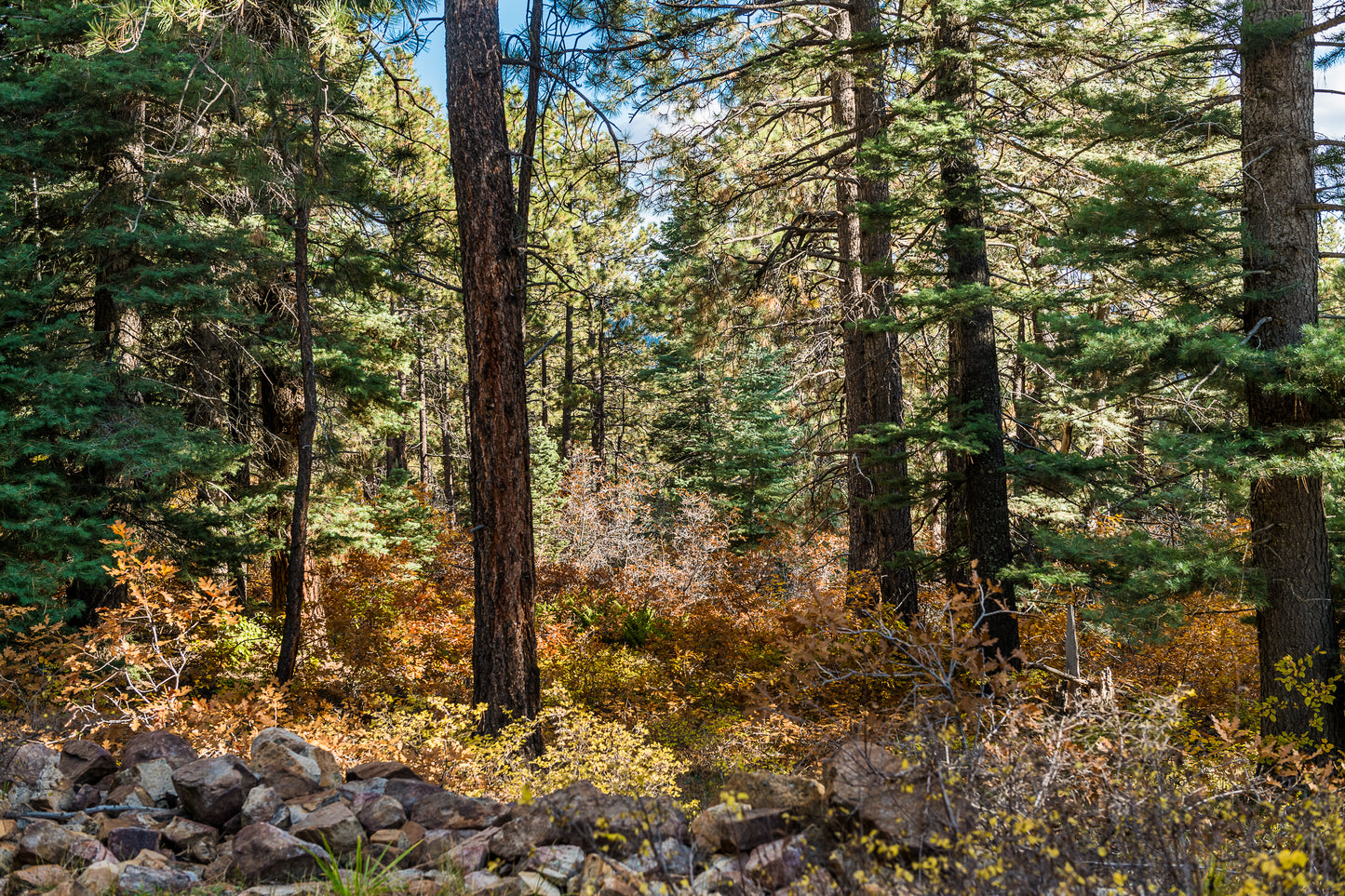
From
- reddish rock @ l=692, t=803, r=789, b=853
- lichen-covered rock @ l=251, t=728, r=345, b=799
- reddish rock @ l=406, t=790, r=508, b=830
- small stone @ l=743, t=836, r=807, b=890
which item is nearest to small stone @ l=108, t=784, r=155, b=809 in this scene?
lichen-covered rock @ l=251, t=728, r=345, b=799

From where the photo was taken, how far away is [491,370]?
594 cm

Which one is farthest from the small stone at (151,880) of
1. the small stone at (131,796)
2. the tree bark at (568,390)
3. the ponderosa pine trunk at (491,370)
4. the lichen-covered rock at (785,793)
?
the tree bark at (568,390)

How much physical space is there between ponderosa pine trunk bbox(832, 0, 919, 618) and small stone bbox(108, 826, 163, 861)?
5.82m

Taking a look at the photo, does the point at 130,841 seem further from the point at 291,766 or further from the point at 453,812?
the point at 453,812

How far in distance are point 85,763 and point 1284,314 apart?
7978mm

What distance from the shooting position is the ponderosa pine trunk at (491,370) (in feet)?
19.5

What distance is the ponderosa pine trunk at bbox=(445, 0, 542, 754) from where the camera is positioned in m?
5.93

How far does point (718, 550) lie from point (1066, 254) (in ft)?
30.9

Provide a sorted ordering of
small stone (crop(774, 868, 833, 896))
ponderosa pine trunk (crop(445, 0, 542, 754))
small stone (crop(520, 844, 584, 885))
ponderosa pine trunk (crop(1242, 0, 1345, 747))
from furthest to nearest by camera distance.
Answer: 1. ponderosa pine trunk (crop(445, 0, 542, 754))
2. ponderosa pine trunk (crop(1242, 0, 1345, 747))
3. small stone (crop(520, 844, 584, 885))
4. small stone (crop(774, 868, 833, 896))

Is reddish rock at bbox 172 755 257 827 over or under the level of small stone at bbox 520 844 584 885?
over

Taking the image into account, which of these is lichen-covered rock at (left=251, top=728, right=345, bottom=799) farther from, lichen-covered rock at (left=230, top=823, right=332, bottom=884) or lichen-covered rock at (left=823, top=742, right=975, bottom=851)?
lichen-covered rock at (left=823, top=742, right=975, bottom=851)

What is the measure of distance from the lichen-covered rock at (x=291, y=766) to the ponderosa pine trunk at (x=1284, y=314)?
628 cm

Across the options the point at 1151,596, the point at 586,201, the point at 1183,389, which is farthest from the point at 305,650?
the point at 1183,389

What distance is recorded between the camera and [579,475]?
17062 millimetres
